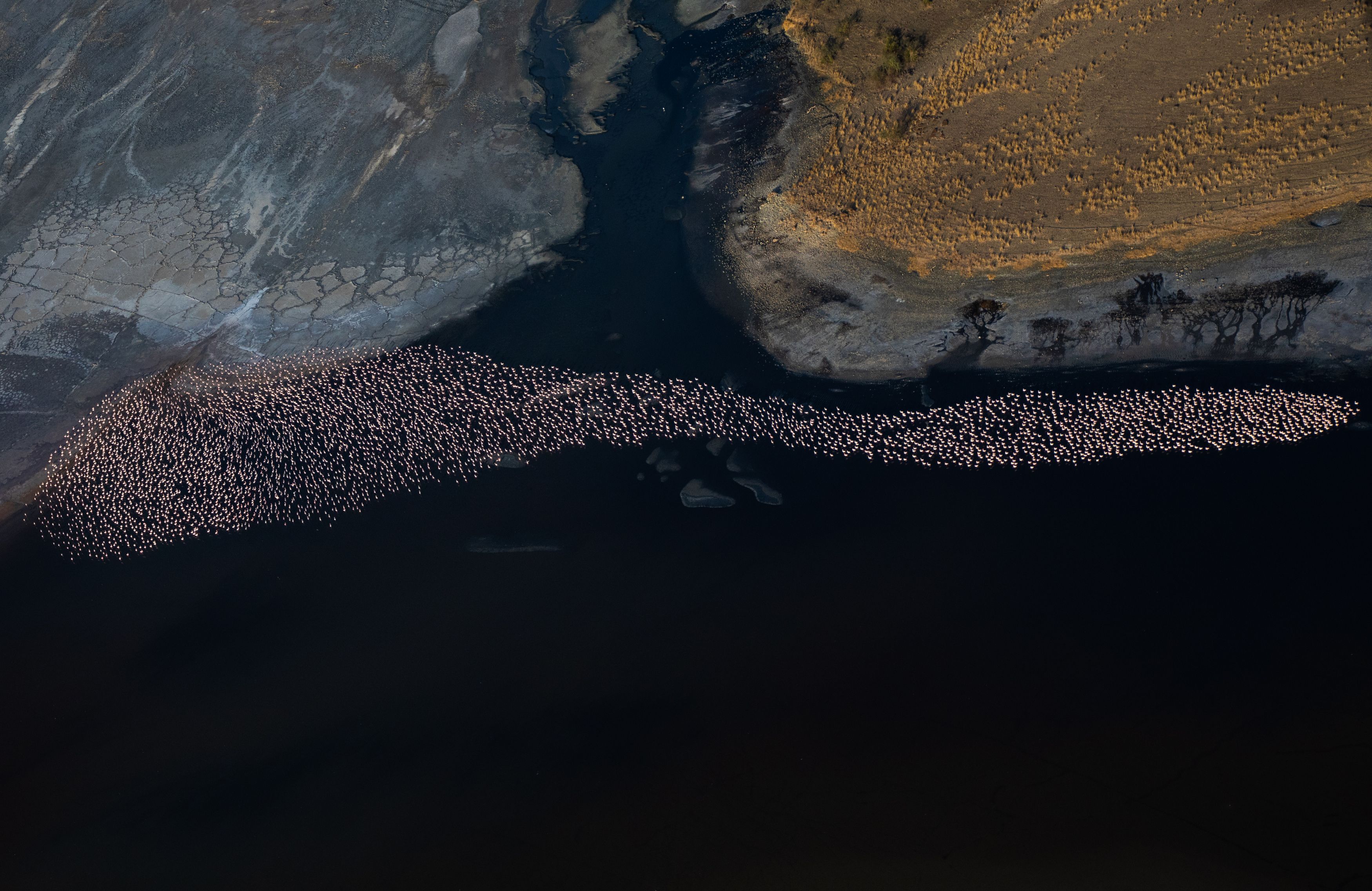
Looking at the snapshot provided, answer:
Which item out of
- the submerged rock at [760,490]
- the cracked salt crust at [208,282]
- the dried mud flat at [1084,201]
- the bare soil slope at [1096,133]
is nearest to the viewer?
the submerged rock at [760,490]

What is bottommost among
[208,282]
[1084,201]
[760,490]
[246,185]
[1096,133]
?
[760,490]

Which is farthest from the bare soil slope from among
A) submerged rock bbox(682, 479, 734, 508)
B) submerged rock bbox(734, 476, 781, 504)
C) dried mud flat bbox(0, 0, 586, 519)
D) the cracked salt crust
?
the cracked salt crust

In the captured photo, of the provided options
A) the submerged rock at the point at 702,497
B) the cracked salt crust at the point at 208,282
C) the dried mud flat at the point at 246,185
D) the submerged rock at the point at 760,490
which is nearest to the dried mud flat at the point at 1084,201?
the submerged rock at the point at 760,490

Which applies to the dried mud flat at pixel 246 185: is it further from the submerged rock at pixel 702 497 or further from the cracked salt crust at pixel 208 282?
the submerged rock at pixel 702 497

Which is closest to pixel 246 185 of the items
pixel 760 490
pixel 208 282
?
pixel 208 282

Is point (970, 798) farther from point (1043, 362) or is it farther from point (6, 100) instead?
point (6, 100)

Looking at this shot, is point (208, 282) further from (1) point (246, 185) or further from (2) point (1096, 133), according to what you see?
(2) point (1096, 133)
